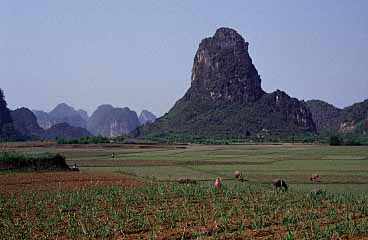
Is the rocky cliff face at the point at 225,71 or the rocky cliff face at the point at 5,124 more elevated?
the rocky cliff face at the point at 225,71

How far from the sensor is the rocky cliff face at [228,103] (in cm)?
10275

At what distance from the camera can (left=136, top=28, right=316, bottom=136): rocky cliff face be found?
10275 centimetres

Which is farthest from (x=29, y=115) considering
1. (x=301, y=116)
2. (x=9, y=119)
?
(x=301, y=116)

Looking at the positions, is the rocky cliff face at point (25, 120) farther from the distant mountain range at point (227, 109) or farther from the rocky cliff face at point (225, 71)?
the rocky cliff face at point (225, 71)

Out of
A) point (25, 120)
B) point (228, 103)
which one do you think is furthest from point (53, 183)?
point (25, 120)

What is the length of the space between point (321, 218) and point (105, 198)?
6641 mm

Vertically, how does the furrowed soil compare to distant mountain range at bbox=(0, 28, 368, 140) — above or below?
below


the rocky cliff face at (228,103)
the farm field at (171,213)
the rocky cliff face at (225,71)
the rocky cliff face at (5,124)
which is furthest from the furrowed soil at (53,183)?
the rocky cliff face at (225,71)

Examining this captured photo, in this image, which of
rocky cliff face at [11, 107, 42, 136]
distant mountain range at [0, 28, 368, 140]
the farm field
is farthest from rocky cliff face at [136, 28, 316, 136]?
the farm field

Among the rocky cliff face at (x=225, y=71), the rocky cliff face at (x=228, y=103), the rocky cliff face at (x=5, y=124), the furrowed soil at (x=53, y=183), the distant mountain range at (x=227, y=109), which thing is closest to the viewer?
the furrowed soil at (x=53, y=183)

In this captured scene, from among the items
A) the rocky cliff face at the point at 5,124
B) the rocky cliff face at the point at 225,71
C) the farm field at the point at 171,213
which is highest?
the rocky cliff face at the point at 225,71

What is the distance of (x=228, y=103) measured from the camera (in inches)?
4427

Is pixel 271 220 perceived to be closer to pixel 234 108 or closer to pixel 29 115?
pixel 234 108

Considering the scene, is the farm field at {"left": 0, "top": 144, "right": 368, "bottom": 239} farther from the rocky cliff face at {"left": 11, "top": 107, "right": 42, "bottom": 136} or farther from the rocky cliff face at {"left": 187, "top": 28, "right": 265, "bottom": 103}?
the rocky cliff face at {"left": 11, "top": 107, "right": 42, "bottom": 136}
